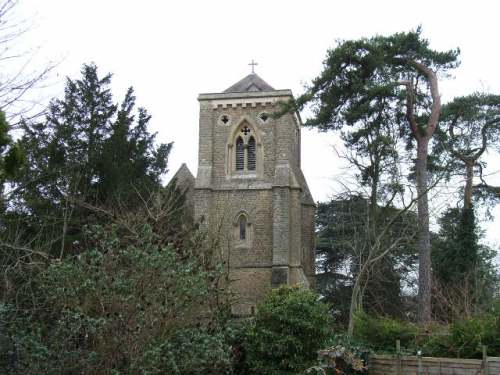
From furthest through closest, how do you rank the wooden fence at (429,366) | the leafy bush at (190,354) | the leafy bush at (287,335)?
the leafy bush at (287,335) < the wooden fence at (429,366) < the leafy bush at (190,354)

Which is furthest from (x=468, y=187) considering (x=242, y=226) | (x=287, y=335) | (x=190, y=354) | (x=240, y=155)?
(x=190, y=354)

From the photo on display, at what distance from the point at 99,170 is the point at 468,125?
537 inches

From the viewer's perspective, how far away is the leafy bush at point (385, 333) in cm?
1588

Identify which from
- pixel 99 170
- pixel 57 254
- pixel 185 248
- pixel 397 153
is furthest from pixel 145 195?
pixel 397 153

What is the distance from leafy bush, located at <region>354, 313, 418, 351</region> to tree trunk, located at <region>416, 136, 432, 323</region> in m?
4.56

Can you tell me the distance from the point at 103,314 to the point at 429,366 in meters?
6.45

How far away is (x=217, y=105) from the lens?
32812 mm

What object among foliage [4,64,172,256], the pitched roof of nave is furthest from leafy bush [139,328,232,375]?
the pitched roof of nave

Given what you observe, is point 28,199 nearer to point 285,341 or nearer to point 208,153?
point 285,341

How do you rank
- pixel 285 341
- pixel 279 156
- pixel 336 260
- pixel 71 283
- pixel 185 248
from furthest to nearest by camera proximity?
pixel 336 260, pixel 279 156, pixel 185 248, pixel 285 341, pixel 71 283

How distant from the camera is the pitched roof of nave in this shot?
110ft

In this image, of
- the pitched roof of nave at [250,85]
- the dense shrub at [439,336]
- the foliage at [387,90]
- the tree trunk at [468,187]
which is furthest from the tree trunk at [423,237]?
the pitched roof of nave at [250,85]

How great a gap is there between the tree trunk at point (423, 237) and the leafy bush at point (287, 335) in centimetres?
597

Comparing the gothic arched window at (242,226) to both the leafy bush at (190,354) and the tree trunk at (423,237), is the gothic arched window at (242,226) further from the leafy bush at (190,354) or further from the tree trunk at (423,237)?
the leafy bush at (190,354)
